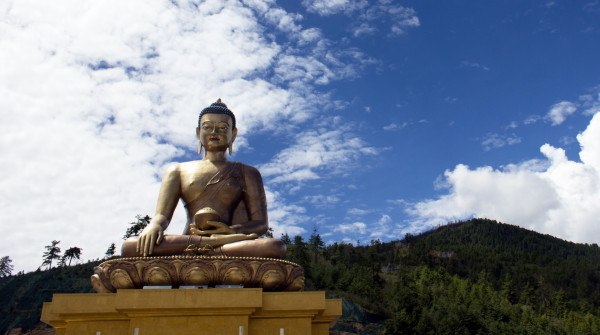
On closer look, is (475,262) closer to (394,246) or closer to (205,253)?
(394,246)

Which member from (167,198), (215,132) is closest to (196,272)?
(167,198)

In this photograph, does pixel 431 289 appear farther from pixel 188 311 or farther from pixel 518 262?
pixel 188 311

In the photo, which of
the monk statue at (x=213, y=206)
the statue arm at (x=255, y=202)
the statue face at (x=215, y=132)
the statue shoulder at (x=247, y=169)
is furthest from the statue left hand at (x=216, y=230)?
the statue face at (x=215, y=132)

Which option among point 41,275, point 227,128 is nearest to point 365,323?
point 41,275

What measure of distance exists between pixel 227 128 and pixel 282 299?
412cm

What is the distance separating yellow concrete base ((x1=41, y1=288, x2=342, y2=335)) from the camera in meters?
5.64

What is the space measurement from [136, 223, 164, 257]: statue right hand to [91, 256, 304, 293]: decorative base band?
42 centimetres

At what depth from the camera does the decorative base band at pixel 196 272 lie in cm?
625

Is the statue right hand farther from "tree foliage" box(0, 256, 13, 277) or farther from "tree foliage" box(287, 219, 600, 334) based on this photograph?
"tree foliage" box(0, 256, 13, 277)

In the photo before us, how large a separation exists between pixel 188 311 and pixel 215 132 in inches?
158

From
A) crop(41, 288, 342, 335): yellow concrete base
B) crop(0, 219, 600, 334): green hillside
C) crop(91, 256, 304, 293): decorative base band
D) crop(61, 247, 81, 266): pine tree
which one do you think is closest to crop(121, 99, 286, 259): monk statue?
crop(91, 256, 304, 293): decorative base band

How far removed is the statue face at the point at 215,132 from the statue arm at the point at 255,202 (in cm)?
75

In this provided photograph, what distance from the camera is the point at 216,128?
29.2 ft

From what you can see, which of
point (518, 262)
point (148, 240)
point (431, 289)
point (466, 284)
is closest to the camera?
point (148, 240)
